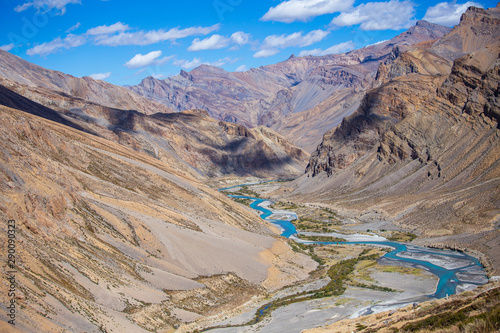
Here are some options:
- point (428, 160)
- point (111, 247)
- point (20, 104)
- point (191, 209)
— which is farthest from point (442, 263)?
point (20, 104)

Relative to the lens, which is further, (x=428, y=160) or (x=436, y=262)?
(x=428, y=160)

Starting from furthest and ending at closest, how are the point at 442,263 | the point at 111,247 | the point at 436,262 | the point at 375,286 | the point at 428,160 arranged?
the point at 428,160 < the point at 436,262 < the point at 442,263 < the point at 375,286 < the point at 111,247

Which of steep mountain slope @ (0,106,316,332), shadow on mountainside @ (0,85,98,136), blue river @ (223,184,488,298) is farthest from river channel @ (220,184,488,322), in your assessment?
shadow on mountainside @ (0,85,98,136)

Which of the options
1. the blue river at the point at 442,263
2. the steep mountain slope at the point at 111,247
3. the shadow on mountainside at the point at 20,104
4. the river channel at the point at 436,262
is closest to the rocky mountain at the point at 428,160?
the blue river at the point at 442,263

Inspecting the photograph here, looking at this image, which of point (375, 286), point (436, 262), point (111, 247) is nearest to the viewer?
point (111, 247)

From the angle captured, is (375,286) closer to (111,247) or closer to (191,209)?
(191,209)

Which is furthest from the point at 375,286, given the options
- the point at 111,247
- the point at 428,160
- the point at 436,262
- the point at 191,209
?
the point at 428,160

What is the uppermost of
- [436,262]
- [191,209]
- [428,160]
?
[191,209]

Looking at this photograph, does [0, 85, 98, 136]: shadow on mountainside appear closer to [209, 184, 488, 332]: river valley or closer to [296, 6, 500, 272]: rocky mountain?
[209, 184, 488, 332]: river valley

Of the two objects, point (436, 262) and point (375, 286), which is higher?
point (375, 286)
